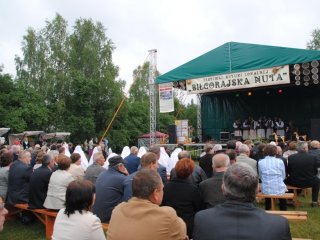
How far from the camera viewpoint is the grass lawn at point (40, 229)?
552 centimetres

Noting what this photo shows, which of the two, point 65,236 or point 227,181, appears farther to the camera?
point 65,236

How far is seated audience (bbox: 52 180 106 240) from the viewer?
2586mm

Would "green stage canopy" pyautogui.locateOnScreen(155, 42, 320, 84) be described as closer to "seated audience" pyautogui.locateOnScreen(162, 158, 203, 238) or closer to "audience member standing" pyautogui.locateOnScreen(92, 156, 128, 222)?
"audience member standing" pyautogui.locateOnScreen(92, 156, 128, 222)

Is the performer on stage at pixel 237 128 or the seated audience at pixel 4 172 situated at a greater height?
the performer on stage at pixel 237 128

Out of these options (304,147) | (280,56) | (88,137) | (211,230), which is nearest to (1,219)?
(211,230)

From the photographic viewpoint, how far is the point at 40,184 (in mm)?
5707

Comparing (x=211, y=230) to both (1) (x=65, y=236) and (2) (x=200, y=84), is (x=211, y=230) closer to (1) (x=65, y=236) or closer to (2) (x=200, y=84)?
(1) (x=65, y=236)

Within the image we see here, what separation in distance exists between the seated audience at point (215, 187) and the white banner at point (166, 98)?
10.6 meters

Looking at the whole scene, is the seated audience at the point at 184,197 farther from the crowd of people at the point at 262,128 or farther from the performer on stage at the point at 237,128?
the performer on stage at the point at 237,128

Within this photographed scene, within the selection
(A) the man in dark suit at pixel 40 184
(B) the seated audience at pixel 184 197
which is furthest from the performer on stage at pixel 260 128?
(B) the seated audience at pixel 184 197

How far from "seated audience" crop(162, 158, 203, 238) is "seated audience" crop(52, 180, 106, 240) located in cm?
126

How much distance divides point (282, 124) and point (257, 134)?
125 cm

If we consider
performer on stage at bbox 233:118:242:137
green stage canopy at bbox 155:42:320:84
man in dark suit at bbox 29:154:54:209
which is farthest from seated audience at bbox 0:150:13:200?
performer on stage at bbox 233:118:242:137

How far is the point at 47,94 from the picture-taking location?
31.8 m
